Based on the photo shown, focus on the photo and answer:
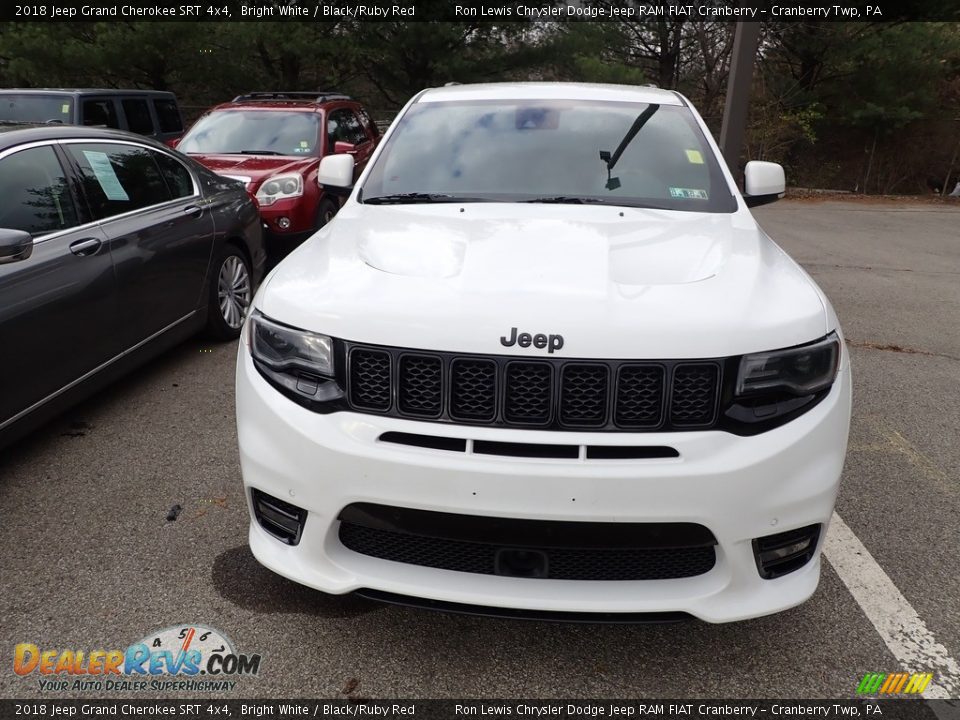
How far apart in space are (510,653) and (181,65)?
18.4m

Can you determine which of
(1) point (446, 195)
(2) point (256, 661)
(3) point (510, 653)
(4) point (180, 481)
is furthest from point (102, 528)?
(1) point (446, 195)

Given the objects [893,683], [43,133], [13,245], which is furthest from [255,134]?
[893,683]

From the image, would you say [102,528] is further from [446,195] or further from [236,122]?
[236,122]

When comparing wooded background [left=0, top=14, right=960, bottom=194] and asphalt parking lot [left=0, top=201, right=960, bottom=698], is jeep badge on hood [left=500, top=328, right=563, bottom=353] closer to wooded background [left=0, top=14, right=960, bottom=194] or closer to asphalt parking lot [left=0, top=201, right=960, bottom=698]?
asphalt parking lot [left=0, top=201, right=960, bottom=698]

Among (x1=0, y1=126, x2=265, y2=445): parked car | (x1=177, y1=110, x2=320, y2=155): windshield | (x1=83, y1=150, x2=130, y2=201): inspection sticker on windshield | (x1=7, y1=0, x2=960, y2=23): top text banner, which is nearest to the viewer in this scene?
(x1=0, y1=126, x2=265, y2=445): parked car

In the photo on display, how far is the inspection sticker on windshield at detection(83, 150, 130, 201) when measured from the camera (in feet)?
12.8

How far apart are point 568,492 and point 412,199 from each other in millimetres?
1655

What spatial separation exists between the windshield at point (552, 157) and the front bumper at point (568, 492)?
1.31 meters

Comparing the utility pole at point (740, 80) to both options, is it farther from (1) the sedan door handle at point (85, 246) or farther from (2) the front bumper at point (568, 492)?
(2) the front bumper at point (568, 492)

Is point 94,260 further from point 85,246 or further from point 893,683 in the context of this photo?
point 893,683

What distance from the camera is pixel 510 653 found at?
89.8 inches

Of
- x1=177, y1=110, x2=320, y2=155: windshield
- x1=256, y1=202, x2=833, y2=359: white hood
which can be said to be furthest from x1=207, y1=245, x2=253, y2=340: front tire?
x1=177, y1=110, x2=320, y2=155: windshield

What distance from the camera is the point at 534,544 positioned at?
6.31 ft

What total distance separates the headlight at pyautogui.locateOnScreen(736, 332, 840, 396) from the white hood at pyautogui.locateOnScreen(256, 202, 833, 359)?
0.13ft
